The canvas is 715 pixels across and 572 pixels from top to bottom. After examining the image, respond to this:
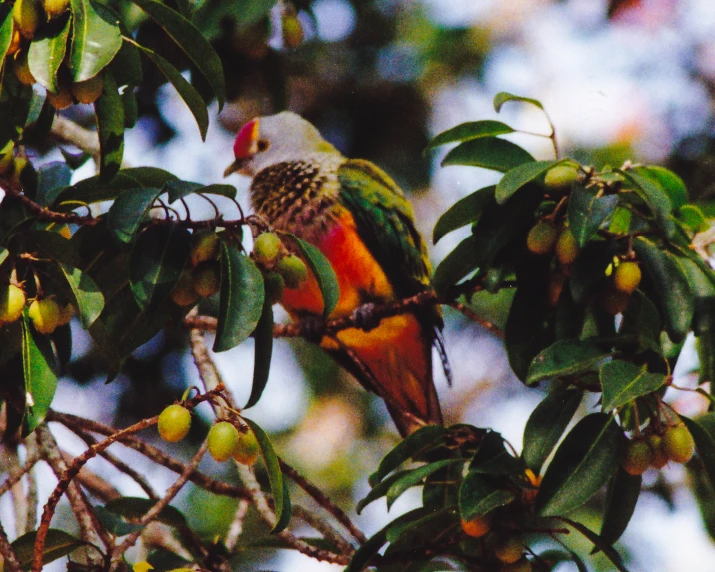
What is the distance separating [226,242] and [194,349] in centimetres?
104

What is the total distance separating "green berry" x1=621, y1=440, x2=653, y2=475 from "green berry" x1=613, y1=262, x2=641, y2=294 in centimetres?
28

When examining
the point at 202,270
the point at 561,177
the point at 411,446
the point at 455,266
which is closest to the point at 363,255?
the point at 455,266

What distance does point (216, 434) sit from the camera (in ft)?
4.71

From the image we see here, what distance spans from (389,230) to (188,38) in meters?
1.54

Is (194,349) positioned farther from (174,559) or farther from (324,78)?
(324,78)

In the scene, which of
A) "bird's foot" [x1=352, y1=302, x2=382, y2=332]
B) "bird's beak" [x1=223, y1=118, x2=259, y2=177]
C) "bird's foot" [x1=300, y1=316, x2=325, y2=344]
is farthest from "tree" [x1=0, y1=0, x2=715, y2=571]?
"bird's beak" [x1=223, y1=118, x2=259, y2=177]

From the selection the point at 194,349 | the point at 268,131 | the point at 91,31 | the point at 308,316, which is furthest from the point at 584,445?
the point at 268,131

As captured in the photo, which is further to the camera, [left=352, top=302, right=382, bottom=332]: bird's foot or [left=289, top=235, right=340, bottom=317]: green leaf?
[left=352, top=302, right=382, bottom=332]: bird's foot

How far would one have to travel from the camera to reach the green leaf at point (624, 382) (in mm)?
1505

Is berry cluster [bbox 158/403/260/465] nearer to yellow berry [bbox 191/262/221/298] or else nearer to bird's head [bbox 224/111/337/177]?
yellow berry [bbox 191/262/221/298]

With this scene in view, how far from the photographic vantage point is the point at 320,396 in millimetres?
4762

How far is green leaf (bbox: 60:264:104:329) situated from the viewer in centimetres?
145

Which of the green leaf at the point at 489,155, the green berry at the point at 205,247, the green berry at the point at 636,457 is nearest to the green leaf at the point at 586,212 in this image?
the green leaf at the point at 489,155

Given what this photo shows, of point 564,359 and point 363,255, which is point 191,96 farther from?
point 363,255
